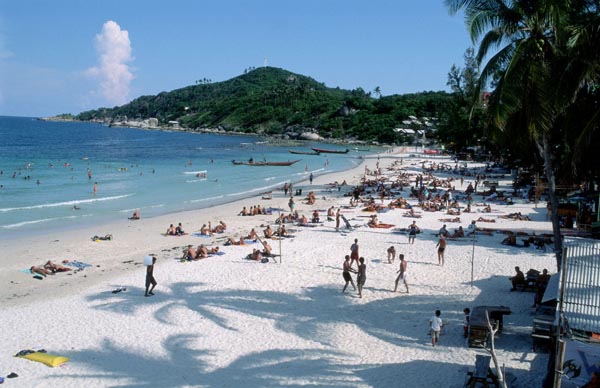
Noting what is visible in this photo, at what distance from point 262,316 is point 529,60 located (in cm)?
831

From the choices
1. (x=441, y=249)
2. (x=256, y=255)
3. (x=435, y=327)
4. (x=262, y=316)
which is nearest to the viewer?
(x=435, y=327)

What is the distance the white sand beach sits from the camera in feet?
30.1

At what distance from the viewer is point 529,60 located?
35.9 ft

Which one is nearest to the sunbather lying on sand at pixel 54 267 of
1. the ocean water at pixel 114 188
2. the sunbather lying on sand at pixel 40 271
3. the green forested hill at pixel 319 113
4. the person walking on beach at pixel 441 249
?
the sunbather lying on sand at pixel 40 271

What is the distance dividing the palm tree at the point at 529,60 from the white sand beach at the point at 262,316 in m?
3.44

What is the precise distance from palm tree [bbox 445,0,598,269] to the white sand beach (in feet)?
11.3

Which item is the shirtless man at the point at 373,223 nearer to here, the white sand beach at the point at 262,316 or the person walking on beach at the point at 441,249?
the white sand beach at the point at 262,316

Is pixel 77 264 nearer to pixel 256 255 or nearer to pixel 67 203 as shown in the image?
pixel 256 255

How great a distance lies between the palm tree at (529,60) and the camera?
10375 millimetres

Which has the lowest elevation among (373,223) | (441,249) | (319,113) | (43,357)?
(43,357)

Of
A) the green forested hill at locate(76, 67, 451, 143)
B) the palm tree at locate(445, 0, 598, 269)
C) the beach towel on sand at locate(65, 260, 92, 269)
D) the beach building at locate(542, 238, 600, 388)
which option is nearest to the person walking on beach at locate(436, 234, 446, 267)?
the palm tree at locate(445, 0, 598, 269)

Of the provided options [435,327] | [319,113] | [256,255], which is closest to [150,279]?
[256,255]

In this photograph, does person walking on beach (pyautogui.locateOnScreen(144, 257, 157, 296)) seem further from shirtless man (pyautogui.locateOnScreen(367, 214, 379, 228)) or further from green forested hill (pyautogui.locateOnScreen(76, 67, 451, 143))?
green forested hill (pyautogui.locateOnScreen(76, 67, 451, 143))

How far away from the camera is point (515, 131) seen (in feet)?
40.1
